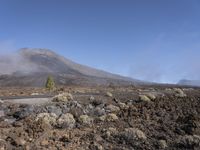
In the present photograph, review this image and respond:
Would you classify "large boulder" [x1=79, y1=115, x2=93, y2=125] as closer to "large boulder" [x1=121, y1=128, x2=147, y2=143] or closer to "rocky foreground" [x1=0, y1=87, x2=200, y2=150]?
"rocky foreground" [x1=0, y1=87, x2=200, y2=150]

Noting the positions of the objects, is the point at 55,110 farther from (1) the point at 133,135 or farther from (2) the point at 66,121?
(1) the point at 133,135

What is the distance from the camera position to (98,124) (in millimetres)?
24125

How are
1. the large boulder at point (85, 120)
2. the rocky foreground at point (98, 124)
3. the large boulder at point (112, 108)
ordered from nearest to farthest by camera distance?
1. the rocky foreground at point (98, 124)
2. the large boulder at point (85, 120)
3. the large boulder at point (112, 108)

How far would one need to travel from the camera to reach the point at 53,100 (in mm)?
29312

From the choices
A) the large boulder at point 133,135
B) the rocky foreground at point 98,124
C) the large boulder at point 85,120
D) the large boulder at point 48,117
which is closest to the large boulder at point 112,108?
the rocky foreground at point 98,124

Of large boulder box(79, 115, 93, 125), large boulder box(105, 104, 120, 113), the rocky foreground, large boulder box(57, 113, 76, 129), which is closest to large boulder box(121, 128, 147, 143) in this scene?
the rocky foreground

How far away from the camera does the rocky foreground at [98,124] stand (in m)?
20.6

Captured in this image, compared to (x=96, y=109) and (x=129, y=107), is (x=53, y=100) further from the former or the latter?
(x=129, y=107)

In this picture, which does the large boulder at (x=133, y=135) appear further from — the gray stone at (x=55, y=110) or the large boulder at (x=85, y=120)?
the gray stone at (x=55, y=110)

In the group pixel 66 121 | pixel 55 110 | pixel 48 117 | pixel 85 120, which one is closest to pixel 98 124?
pixel 85 120

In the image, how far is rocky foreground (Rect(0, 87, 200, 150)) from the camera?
67.6ft

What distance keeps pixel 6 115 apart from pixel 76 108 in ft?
16.5

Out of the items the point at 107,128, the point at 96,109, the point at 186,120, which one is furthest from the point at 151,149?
the point at 96,109

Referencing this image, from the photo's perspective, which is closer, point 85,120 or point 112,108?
point 85,120
